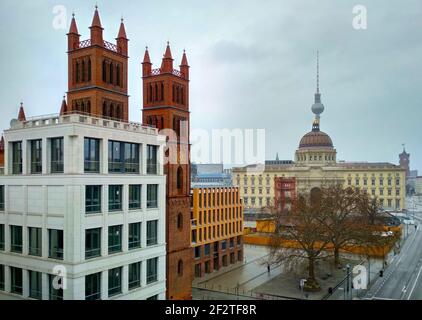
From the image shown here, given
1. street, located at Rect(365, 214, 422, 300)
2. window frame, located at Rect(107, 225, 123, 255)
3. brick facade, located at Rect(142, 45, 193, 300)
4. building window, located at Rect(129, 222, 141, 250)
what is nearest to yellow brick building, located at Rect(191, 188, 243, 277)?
brick facade, located at Rect(142, 45, 193, 300)

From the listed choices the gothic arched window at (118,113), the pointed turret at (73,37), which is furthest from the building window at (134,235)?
the pointed turret at (73,37)

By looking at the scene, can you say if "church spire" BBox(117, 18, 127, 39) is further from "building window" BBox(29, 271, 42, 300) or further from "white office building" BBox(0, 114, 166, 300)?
"building window" BBox(29, 271, 42, 300)

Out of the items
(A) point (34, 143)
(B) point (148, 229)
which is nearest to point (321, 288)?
(B) point (148, 229)

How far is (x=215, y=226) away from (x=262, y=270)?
380 inches

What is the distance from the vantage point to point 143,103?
42.3 meters

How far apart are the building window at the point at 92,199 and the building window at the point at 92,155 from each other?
4.25ft

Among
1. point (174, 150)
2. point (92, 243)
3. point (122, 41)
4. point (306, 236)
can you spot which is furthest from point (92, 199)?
point (306, 236)

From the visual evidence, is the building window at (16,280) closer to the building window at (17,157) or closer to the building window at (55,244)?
the building window at (55,244)

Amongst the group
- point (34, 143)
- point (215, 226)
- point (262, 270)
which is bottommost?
point (262, 270)

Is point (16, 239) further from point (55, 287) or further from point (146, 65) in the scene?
point (146, 65)

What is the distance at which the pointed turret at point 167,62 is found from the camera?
41.1m

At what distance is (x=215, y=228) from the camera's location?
202 ft

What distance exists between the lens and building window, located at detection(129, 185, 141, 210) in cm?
3167
